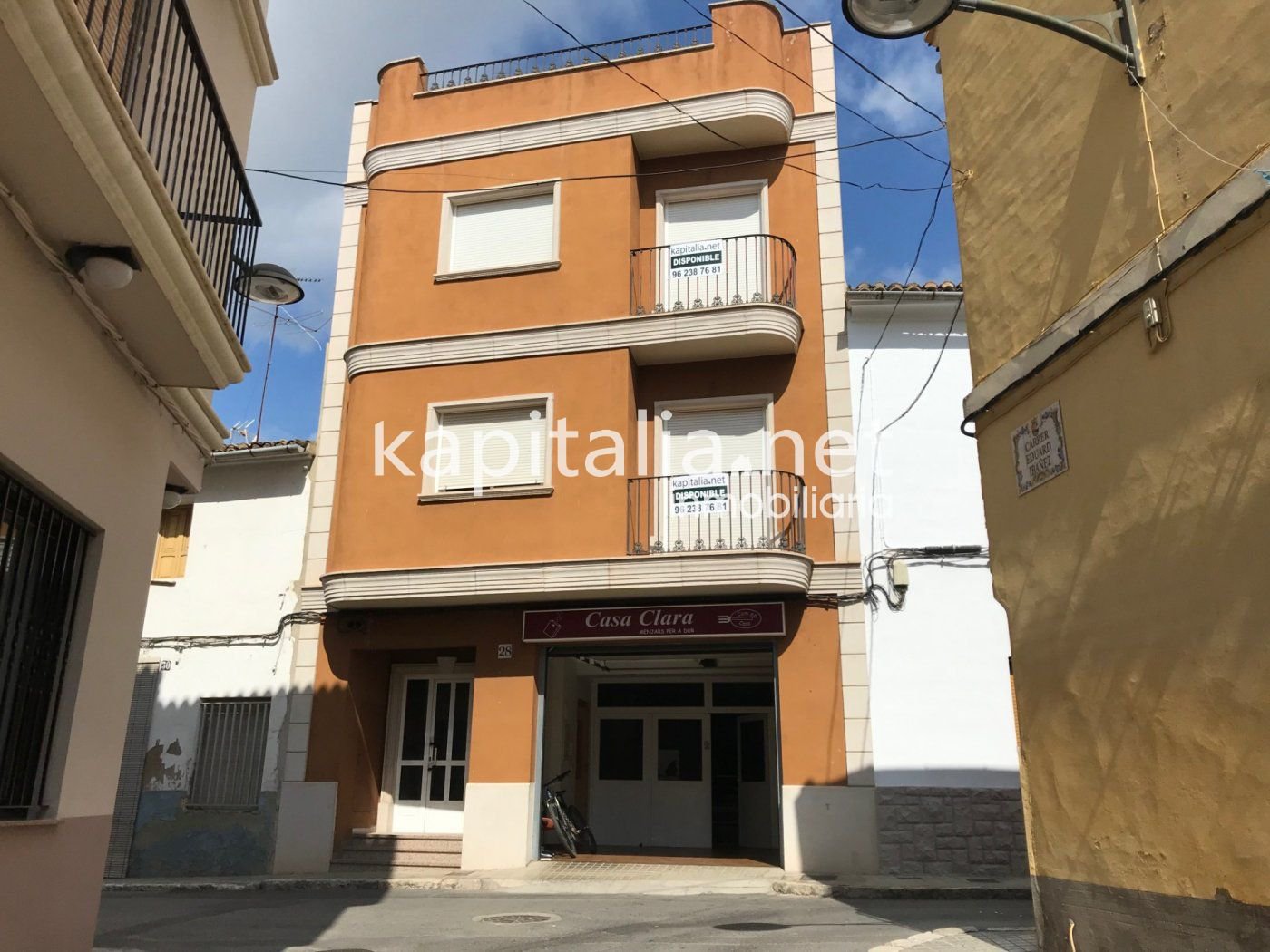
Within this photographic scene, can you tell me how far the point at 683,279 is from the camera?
1421 cm

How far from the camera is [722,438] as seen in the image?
45.2 feet

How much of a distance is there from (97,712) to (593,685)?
1015cm

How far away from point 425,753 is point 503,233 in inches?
291

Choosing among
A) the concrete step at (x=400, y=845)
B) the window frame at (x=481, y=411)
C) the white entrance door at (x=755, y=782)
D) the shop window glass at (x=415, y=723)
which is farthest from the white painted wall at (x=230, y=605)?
the white entrance door at (x=755, y=782)

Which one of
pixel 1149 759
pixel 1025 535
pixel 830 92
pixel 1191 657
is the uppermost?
pixel 830 92

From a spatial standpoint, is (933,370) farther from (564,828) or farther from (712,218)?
(564,828)

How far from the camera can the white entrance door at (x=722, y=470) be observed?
42.5 feet

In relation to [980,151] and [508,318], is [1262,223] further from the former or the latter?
[508,318]

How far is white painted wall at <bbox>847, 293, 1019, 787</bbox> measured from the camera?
12.2 meters

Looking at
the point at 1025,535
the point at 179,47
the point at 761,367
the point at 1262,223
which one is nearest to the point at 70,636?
the point at 179,47

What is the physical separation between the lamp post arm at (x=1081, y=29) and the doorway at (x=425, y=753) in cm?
1118

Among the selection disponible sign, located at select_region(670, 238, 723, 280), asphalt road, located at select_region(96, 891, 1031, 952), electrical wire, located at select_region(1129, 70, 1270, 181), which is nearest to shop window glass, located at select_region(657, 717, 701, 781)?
asphalt road, located at select_region(96, 891, 1031, 952)

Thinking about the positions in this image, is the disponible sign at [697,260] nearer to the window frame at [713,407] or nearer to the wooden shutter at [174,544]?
the window frame at [713,407]

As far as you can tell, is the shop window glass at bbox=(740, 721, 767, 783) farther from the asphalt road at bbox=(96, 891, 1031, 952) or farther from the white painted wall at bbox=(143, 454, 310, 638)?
the white painted wall at bbox=(143, 454, 310, 638)
